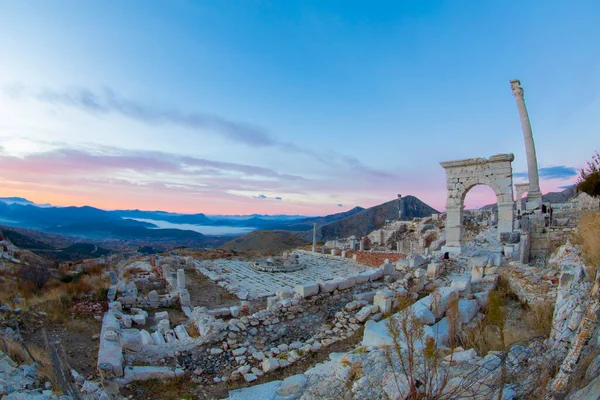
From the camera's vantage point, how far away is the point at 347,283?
340 inches

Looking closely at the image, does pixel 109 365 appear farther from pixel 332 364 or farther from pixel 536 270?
pixel 536 270

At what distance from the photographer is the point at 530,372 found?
9.54ft

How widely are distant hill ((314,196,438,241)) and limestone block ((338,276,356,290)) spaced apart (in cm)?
4008

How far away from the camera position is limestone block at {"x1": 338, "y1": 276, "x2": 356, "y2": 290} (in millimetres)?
8477

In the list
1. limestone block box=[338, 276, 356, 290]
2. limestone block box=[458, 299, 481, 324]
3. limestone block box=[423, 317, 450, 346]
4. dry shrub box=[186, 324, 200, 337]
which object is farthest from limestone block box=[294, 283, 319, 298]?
limestone block box=[458, 299, 481, 324]

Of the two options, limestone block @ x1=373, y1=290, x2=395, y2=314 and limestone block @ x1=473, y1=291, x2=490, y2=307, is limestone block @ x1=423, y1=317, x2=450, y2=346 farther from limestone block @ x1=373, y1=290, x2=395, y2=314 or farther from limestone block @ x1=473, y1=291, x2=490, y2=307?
limestone block @ x1=473, y1=291, x2=490, y2=307

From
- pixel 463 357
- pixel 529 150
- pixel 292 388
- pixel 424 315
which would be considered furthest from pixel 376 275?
pixel 529 150

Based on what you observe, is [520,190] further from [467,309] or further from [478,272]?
[467,309]

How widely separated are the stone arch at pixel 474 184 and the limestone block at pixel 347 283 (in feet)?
19.6

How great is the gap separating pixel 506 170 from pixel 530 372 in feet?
36.9

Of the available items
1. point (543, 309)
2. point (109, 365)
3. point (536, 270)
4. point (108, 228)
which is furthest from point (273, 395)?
point (108, 228)

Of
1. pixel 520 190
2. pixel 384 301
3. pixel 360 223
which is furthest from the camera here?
pixel 360 223

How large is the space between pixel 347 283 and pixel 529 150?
1804cm

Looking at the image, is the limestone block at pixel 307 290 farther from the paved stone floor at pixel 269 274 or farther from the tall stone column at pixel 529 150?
the tall stone column at pixel 529 150
